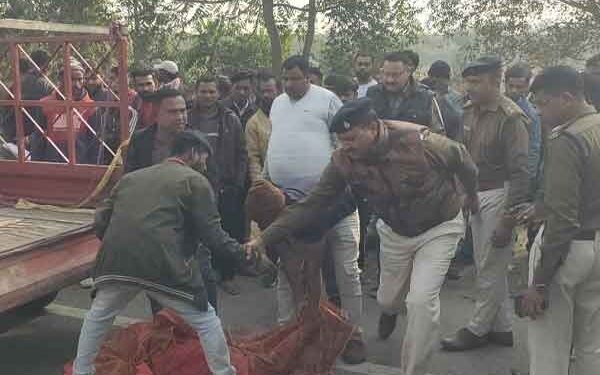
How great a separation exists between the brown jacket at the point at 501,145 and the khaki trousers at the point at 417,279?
0.64 metres

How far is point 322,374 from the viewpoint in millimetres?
3863

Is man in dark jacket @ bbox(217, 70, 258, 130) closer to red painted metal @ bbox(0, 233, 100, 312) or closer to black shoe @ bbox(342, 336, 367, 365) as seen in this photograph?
red painted metal @ bbox(0, 233, 100, 312)

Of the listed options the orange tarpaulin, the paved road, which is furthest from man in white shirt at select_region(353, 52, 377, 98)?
the orange tarpaulin

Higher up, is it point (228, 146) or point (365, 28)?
point (365, 28)

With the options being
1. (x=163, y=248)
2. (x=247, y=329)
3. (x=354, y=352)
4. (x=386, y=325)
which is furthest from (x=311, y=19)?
(x=163, y=248)

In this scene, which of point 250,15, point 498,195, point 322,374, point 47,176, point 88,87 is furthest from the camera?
point 250,15

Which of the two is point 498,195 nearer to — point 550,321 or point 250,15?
point 550,321

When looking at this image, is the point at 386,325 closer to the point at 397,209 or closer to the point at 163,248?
the point at 397,209

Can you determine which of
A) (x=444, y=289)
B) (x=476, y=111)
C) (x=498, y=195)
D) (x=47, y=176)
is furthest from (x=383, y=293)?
(x=47, y=176)

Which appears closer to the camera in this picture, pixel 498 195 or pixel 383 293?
pixel 383 293

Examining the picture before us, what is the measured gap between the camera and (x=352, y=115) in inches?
134

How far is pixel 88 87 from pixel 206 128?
1.75 m

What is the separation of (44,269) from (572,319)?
275cm

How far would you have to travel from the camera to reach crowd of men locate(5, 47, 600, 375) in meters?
2.99
